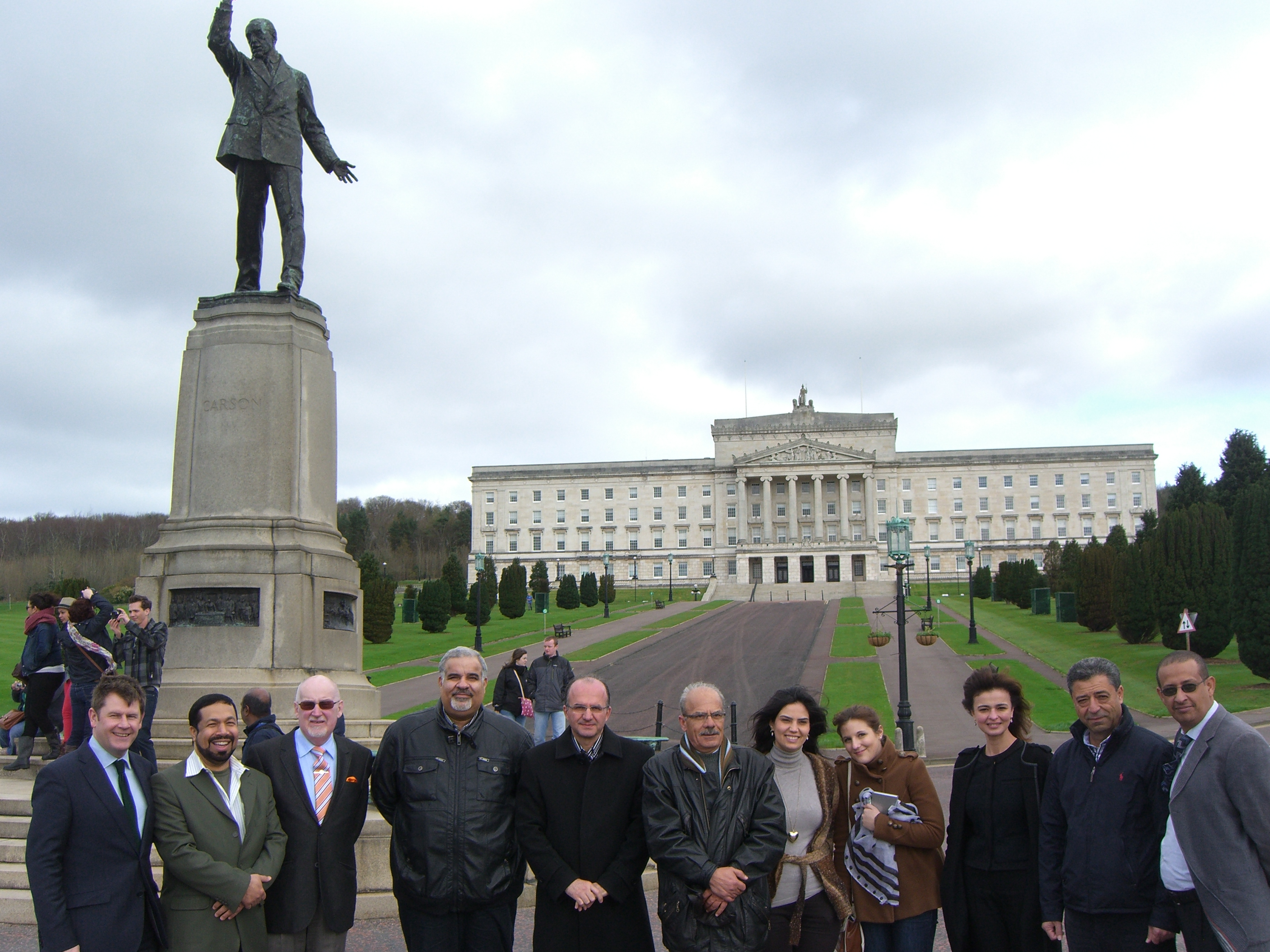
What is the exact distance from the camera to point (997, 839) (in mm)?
5168

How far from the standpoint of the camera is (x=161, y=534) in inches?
397

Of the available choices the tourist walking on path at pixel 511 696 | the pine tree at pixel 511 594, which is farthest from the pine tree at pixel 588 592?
the tourist walking on path at pixel 511 696

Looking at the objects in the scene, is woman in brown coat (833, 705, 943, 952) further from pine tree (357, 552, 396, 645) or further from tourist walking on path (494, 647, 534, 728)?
pine tree (357, 552, 396, 645)

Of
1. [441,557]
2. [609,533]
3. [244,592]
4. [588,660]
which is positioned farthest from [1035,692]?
[441,557]

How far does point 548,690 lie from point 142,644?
7431mm

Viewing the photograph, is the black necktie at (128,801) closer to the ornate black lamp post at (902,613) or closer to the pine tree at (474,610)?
the ornate black lamp post at (902,613)

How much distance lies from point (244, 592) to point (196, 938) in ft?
17.5

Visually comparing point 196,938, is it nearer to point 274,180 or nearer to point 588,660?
point 274,180

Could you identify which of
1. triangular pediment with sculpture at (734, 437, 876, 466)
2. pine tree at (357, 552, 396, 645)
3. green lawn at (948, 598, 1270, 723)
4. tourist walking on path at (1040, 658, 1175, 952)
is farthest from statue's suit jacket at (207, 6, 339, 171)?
triangular pediment with sculpture at (734, 437, 876, 466)

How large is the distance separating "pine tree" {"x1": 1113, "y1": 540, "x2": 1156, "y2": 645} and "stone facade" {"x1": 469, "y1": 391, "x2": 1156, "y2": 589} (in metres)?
62.2

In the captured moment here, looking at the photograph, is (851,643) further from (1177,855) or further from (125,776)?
(125,776)

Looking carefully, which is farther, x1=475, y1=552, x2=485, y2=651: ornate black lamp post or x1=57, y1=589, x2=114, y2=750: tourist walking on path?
x1=475, y1=552, x2=485, y2=651: ornate black lamp post

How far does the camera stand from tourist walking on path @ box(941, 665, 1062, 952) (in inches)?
199

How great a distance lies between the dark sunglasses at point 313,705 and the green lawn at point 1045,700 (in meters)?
15.9
